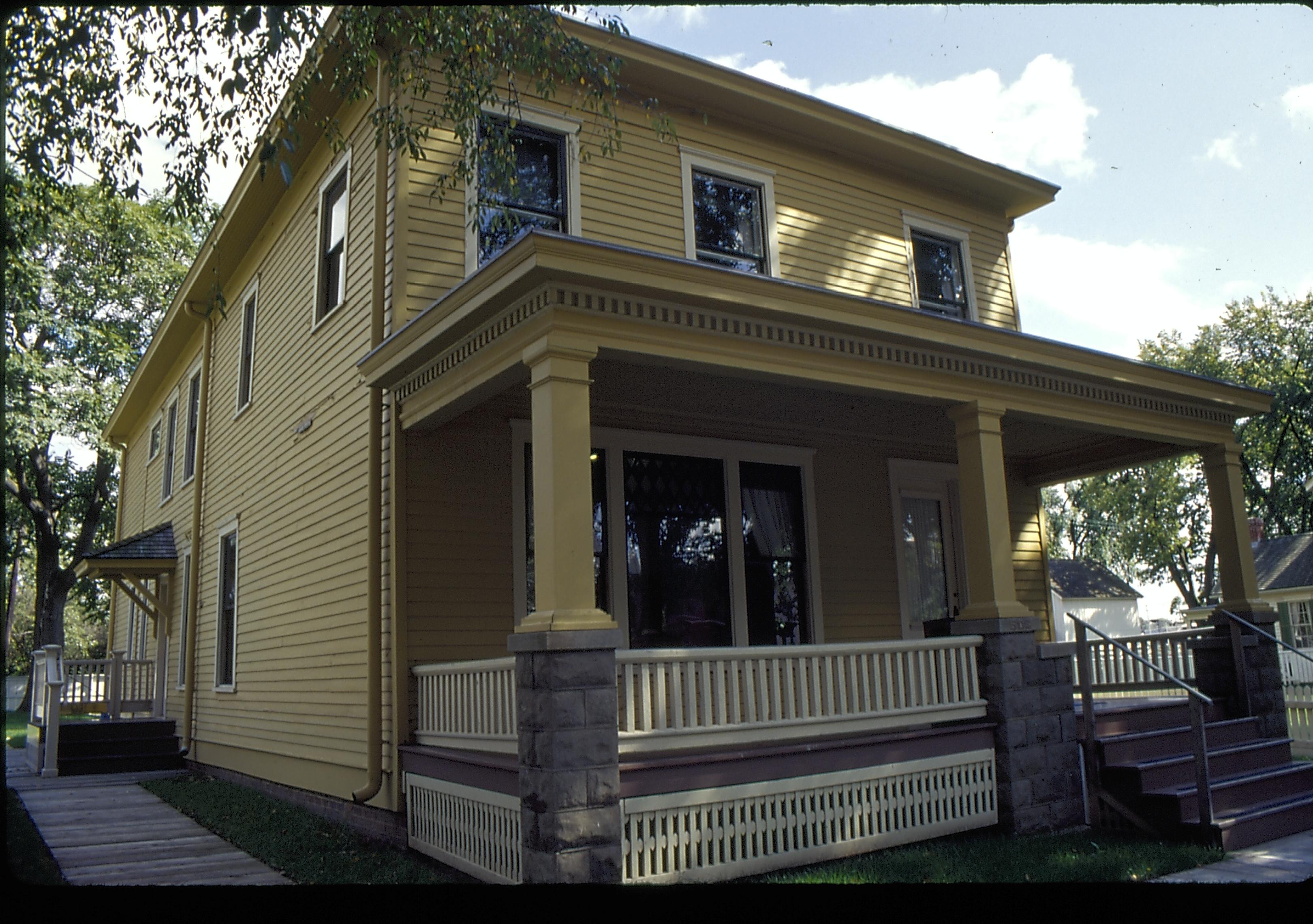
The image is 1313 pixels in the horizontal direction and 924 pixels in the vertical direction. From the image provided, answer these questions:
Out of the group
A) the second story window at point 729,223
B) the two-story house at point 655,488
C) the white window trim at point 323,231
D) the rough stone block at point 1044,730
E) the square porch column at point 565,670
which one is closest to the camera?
the square porch column at point 565,670

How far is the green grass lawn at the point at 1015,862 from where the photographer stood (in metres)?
6.27

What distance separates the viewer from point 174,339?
16.3m

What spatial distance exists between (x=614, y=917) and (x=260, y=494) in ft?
26.4

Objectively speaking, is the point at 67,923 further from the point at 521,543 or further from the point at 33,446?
the point at 33,446

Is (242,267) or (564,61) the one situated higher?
(242,267)

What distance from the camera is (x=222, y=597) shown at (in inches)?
509

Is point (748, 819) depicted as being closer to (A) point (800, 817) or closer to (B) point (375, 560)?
(A) point (800, 817)

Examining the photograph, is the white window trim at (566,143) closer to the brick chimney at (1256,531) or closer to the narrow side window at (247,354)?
the narrow side window at (247,354)

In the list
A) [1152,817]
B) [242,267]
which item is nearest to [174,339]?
[242,267]

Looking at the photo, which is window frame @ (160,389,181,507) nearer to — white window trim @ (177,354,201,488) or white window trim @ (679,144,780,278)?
white window trim @ (177,354,201,488)

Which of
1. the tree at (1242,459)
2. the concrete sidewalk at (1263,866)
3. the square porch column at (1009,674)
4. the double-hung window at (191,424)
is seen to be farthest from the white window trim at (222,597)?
the tree at (1242,459)

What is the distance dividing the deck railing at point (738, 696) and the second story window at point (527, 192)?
399cm

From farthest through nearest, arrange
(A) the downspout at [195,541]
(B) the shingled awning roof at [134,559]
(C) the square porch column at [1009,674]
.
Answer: (B) the shingled awning roof at [134,559] < (A) the downspout at [195,541] < (C) the square porch column at [1009,674]

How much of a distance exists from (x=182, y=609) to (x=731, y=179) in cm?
1023
